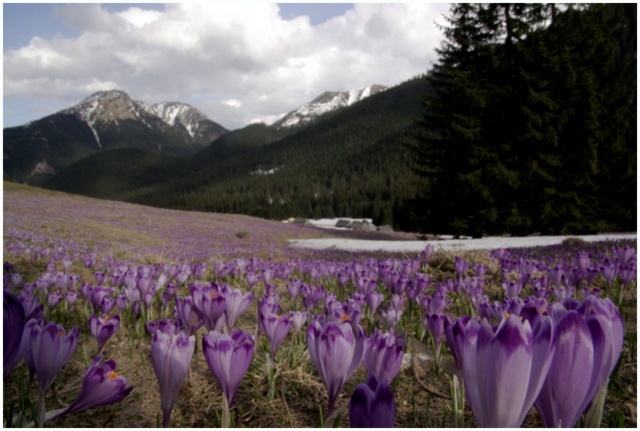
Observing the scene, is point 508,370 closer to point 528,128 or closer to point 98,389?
point 98,389

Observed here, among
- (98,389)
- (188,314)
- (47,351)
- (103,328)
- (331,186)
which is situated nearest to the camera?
(98,389)

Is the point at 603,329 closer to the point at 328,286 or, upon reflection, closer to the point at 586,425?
the point at 586,425

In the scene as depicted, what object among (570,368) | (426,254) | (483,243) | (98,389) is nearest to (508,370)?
(570,368)

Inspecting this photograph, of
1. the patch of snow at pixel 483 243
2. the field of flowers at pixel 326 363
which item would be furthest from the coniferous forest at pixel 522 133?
the field of flowers at pixel 326 363

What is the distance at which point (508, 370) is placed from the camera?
2.77 ft

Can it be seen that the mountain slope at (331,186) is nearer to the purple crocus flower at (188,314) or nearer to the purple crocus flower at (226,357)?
Answer: the purple crocus flower at (188,314)

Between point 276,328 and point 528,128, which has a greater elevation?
point 528,128

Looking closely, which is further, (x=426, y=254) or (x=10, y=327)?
(x=426, y=254)

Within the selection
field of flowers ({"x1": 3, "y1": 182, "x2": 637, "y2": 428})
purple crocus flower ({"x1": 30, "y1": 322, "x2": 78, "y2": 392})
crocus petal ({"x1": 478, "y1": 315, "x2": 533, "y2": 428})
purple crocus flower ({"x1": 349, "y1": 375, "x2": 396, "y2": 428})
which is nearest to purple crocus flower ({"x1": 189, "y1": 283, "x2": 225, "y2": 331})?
field of flowers ({"x1": 3, "y1": 182, "x2": 637, "y2": 428})

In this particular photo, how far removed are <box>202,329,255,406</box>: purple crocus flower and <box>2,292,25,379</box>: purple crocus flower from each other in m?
0.46

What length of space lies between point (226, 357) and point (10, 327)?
1.77ft

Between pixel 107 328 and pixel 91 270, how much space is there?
5165 millimetres

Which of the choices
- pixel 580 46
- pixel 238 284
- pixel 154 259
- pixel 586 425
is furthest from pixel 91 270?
pixel 580 46

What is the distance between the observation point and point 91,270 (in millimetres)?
6402
